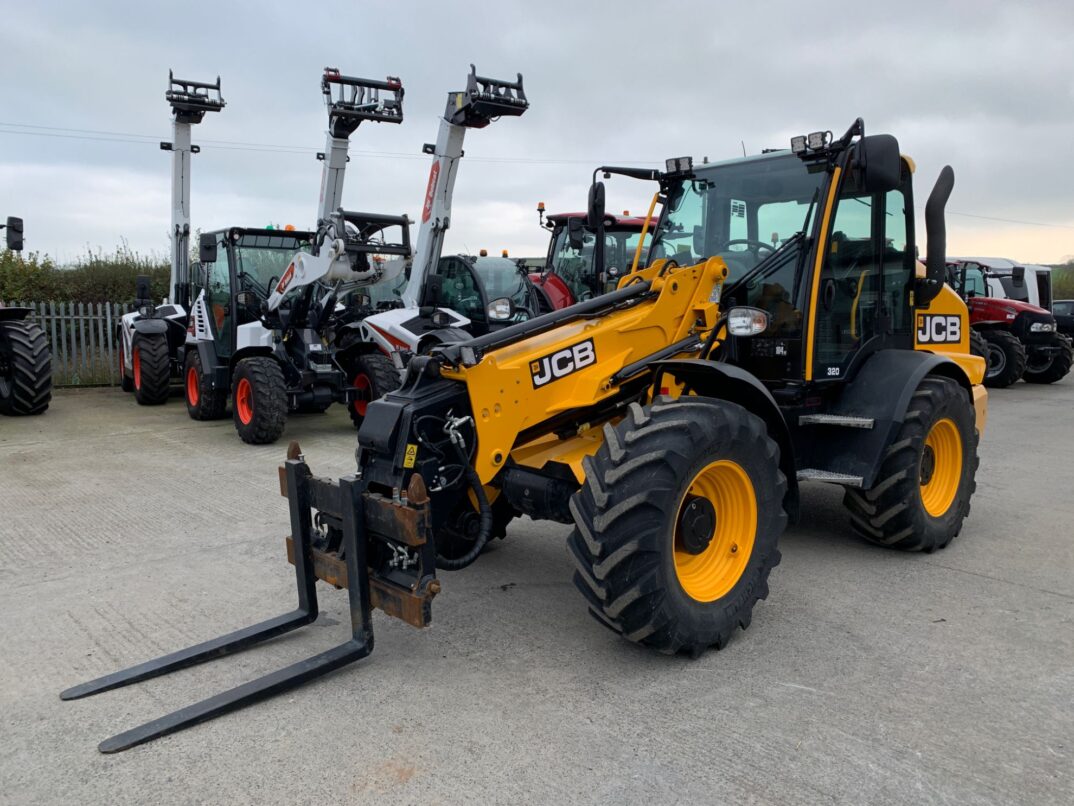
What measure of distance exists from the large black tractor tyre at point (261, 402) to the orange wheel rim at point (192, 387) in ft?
6.04

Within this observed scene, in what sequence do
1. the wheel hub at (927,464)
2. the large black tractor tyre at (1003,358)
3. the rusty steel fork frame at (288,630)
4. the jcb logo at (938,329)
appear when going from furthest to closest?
the large black tractor tyre at (1003,358)
the jcb logo at (938,329)
the wheel hub at (927,464)
the rusty steel fork frame at (288,630)

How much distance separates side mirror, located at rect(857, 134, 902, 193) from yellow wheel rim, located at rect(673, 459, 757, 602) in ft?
5.63

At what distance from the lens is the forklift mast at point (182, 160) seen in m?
12.0

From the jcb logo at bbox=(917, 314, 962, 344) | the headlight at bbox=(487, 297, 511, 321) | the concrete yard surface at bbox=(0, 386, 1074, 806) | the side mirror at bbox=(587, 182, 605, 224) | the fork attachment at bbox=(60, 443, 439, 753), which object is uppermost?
the side mirror at bbox=(587, 182, 605, 224)

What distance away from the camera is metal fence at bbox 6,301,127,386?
14.4 m

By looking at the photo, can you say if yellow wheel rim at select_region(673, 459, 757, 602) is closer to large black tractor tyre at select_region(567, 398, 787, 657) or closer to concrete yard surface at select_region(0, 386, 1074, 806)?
large black tractor tyre at select_region(567, 398, 787, 657)

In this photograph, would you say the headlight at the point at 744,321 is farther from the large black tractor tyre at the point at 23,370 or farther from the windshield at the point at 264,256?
the large black tractor tyre at the point at 23,370

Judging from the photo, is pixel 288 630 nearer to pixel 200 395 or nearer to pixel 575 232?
pixel 575 232

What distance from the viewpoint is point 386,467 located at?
3623mm

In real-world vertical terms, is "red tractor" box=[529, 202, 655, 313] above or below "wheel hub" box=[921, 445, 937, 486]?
above

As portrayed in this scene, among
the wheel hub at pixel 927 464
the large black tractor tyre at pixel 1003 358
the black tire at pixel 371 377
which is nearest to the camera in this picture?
the wheel hub at pixel 927 464

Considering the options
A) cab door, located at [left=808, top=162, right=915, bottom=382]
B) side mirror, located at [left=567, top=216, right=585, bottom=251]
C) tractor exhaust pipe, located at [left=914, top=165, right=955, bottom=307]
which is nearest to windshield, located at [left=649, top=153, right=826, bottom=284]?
cab door, located at [left=808, top=162, right=915, bottom=382]

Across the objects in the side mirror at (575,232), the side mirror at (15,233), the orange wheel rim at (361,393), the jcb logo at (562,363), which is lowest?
the orange wheel rim at (361,393)

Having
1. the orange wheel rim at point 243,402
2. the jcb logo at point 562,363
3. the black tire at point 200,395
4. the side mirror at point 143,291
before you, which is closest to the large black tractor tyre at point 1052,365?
the orange wheel rim at point 243,402
